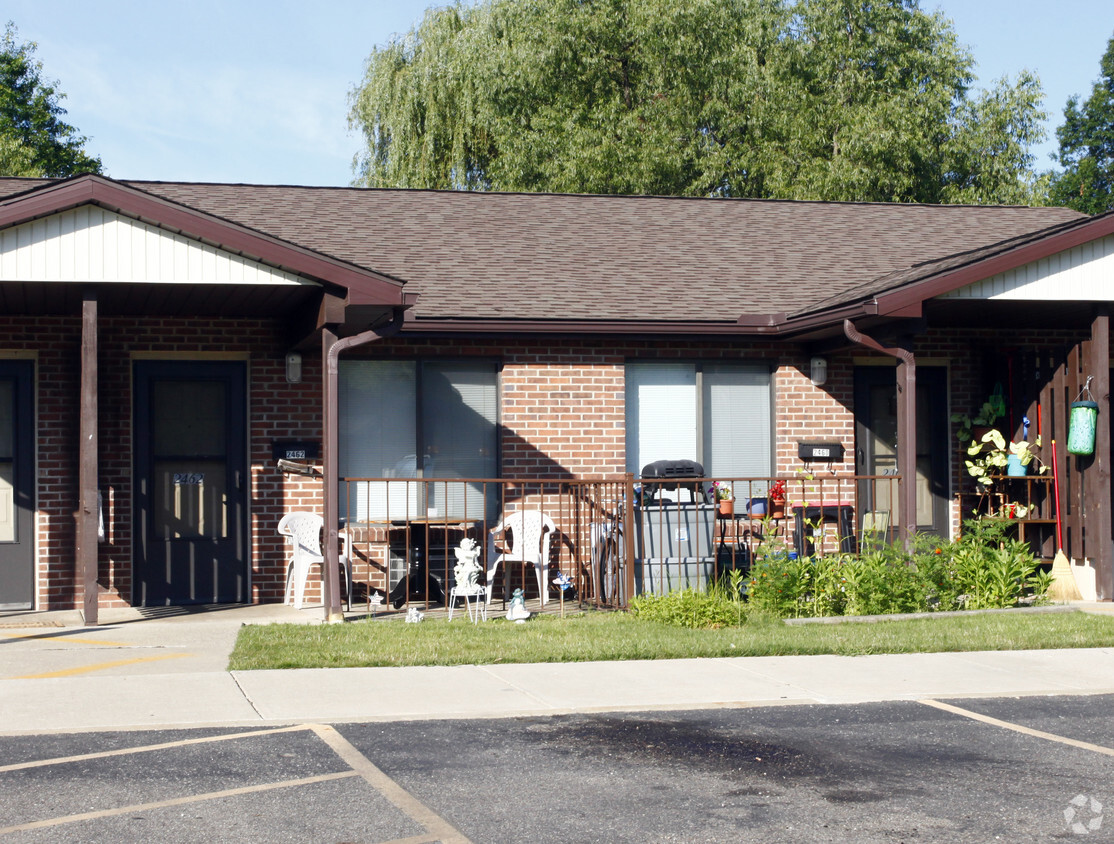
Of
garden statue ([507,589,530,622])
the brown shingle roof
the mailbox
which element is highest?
the brown shingle roof

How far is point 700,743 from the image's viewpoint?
6.16 meters

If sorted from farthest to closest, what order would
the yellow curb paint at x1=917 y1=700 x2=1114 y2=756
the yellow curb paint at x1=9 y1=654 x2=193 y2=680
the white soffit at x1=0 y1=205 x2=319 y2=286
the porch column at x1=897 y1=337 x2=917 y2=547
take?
1. the porch column at x1=897 y1=337 x2=917 y2=547
2. the white soffit at x1=0 y1=205 x2=319 y2=286
3. the yellow curb paint at x1=9 y1=654 x2=193 y2=680
4. the yellow curb paint at x1=917 y1=700 x2=1114 y2=756

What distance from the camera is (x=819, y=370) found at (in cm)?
1281

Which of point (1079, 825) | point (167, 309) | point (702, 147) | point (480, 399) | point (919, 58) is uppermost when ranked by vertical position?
point (919, 58)

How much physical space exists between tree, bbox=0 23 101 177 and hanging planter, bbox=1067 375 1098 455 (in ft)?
101

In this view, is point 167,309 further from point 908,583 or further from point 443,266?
point 908,583

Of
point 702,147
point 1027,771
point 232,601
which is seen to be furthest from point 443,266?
point 702,147

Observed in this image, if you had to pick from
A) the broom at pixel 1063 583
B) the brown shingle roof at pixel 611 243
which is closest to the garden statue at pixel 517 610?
the brown shingle roof at pixel 611 243

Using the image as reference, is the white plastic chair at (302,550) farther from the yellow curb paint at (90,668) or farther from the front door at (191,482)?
the yellow curb paint at (90,668)

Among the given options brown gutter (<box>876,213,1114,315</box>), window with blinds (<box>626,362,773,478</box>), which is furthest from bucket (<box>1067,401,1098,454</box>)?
window with blinds (<box>626,362,773,478</box>)

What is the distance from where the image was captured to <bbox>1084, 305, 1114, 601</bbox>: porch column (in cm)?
1170

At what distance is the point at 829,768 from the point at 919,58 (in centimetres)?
2833

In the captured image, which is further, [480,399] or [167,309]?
[480,399]

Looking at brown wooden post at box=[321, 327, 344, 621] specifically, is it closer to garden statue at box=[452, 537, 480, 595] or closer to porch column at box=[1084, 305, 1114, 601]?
garden statue at box=[452, 537, 480, 595]
